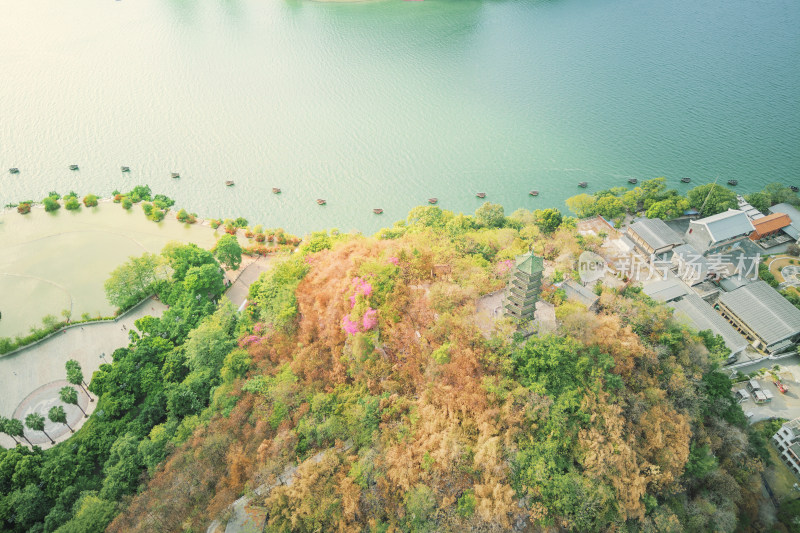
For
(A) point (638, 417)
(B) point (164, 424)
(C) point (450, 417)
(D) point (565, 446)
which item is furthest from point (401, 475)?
(B) point (164, 424)

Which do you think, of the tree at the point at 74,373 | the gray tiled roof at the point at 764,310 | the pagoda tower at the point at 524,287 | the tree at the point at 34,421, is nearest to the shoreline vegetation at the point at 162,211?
the tree at the point at 74,373

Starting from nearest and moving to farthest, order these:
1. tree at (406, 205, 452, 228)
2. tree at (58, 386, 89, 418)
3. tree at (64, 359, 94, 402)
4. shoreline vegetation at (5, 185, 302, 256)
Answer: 1. tree at (58, 386, 89, 418)
2. tree at (64, 359, 94, 402)
3. tree at (406, 205, 452, 228)
4. shoreline vegetation at (5, 185, 302, 256)

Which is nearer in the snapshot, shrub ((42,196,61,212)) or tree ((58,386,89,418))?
tree ((58,386,89,418))

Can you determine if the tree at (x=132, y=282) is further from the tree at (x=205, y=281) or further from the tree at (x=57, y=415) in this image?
the tree at (x=57, y=415)

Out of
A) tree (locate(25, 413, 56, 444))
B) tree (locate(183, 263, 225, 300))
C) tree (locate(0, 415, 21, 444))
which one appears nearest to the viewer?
tree (locate(0, 415, 21, 444))

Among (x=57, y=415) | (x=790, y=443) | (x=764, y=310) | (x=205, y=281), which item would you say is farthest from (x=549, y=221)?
(x=57, y=415)

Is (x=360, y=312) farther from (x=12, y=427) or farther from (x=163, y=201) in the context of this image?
(x=163, y=201)

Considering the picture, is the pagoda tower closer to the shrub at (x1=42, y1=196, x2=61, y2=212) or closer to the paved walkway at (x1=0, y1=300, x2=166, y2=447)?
the paved walkway at (x1=0, y1=300, x2=166, y2=447)

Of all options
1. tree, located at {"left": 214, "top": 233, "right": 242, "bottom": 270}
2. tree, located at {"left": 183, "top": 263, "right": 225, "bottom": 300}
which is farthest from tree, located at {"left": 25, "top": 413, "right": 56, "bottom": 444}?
tree, located at {"left": 214, "top": 233, "right": 242, "bottom": 270}

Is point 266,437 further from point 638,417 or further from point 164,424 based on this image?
point 638,417
